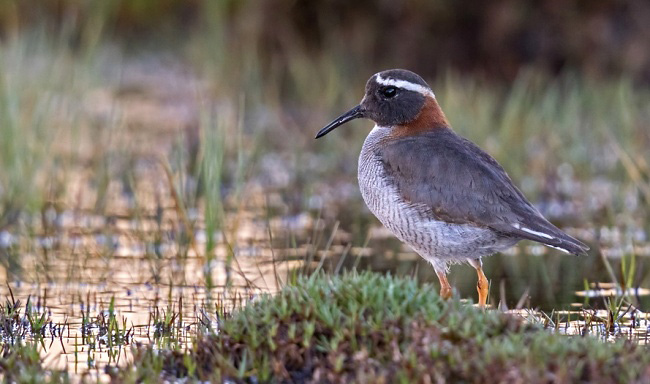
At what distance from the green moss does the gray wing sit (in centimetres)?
113

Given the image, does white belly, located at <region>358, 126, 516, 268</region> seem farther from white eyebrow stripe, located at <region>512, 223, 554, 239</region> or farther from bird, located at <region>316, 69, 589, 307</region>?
white eyebrow stripe, located at <region>512, 223, 554, 239</region>

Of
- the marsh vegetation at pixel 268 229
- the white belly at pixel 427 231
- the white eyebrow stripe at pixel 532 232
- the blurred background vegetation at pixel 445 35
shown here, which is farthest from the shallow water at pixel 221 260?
the blurred background vegetation at pixel 445 35

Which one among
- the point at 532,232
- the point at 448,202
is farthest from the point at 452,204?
the point at 532,232

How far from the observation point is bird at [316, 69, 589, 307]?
639 cm

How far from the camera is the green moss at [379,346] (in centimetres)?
471

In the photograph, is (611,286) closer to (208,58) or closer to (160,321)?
(160,321)

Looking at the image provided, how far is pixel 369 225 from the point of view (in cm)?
990

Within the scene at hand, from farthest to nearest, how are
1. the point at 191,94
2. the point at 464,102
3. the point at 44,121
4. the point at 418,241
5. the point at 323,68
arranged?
1. the point at 191,94
2. the point at 323,68
3. the point at 464,102
4. the point at 44,121
5. the point at 418,241

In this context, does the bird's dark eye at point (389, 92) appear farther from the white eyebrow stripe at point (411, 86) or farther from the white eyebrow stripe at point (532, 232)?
the white eyebrow stripe at point (532, 232)

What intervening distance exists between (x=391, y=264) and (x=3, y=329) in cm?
334

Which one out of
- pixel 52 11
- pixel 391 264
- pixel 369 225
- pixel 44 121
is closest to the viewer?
pixel 391 264

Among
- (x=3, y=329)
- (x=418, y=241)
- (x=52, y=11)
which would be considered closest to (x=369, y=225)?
(x=418, y=241)

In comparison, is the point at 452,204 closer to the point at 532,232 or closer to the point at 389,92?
the point at 532,232

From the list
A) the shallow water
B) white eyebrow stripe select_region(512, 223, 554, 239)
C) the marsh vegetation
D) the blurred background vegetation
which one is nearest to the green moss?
the marsh vegetation
